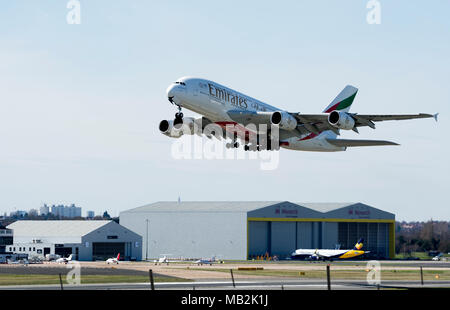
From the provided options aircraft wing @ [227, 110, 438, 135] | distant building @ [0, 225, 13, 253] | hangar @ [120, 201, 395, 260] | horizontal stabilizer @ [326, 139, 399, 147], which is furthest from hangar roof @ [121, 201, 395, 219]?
aircraft wing @ [227, 110, 438, 135]

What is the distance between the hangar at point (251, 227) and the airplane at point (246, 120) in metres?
73.6

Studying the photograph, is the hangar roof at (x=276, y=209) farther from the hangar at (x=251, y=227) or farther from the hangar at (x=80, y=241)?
the hangar at (x=80, y=241)

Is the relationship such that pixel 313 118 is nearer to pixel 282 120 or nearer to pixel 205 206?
pixel 282 120

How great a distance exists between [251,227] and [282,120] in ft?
284

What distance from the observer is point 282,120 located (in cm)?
5753

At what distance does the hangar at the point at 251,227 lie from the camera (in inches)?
5561

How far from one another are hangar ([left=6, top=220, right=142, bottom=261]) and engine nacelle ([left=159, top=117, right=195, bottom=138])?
7226cm

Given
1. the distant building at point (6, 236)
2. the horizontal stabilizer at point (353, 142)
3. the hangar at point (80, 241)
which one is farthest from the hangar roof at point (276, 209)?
the horizontal stabilizer at point (353, 142)

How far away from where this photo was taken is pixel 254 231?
143 m

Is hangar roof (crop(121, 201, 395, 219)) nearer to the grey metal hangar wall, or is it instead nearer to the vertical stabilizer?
the grey metal hangar wall
